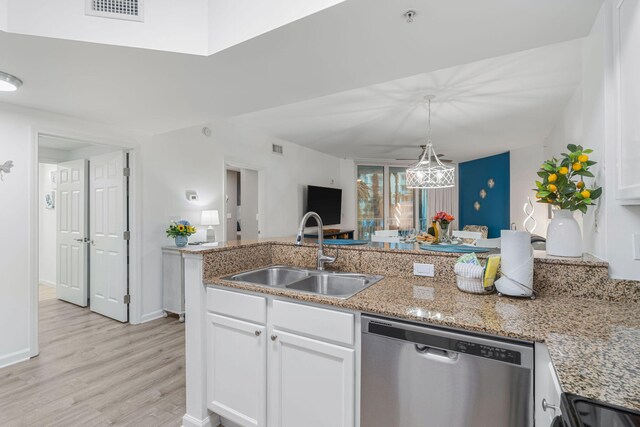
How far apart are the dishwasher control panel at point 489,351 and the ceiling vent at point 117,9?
7.33 ft

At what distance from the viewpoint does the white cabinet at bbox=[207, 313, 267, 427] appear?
1.67m

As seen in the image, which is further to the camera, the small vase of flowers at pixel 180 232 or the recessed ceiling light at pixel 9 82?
the small vase of flowers at pixel 180 232

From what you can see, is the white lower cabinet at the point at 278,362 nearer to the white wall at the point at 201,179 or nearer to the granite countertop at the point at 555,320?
the granite countertop at the point at 555,320

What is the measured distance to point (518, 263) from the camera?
4.63 ft

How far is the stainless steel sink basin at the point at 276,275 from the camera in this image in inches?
82.9

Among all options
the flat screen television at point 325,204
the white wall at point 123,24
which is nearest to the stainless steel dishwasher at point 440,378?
the white wall at point 123,24

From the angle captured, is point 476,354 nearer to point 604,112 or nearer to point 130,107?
point 604,112

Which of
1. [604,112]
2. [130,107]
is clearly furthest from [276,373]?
[130,107]

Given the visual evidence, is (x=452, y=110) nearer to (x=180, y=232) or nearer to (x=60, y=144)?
(x=180, y=232)

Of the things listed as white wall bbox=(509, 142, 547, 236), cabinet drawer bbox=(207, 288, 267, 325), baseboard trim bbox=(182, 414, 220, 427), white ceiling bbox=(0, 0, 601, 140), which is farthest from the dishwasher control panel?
white wall bbox=(509, 142, 547, 236)

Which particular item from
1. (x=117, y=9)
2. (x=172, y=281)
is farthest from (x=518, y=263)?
(x=172, y=281)

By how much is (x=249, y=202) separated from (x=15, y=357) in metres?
3.66

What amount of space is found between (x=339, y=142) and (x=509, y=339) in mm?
4920

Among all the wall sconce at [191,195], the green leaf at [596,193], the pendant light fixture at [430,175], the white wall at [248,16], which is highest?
the white wall at [248,16]
